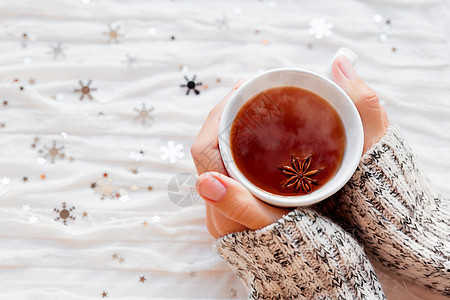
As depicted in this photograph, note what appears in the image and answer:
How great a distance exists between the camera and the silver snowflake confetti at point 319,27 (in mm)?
944

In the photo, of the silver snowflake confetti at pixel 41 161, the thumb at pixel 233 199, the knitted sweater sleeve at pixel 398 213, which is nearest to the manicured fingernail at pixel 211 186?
the thumb at pixel 233 199

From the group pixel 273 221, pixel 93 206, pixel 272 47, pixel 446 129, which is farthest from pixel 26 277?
pixel 446 129

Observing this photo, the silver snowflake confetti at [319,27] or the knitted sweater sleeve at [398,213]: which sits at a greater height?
the silver snowflake confetti at [319,27]

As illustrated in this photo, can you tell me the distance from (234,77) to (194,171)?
0.22m

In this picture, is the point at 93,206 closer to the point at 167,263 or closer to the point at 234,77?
the point at 167,263

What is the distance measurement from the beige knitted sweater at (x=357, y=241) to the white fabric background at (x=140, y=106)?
0.13m

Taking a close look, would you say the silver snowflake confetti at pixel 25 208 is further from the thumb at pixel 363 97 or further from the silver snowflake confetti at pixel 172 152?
the thumb at pixel 363 97

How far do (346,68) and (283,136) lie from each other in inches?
6.0

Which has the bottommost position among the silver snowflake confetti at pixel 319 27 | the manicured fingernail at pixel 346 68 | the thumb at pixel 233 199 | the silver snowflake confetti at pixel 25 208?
the silver snowflake confetti at pixel 25 208

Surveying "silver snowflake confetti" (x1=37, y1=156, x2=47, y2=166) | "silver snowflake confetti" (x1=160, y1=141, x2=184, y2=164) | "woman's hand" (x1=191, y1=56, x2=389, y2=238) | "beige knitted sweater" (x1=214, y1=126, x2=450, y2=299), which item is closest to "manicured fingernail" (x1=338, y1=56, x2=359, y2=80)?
"woman's hand" (x1=191, y1=56, x2=389, y2=238)

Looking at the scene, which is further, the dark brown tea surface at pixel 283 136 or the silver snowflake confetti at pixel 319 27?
the silver snowflake confetti at pixel 319 27

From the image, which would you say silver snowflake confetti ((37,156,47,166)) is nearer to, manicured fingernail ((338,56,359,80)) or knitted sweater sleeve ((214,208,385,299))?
knitted sweater sleeve ((214,208,385,299))

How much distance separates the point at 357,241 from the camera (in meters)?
0.79

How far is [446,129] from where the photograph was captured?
0.92 metres
